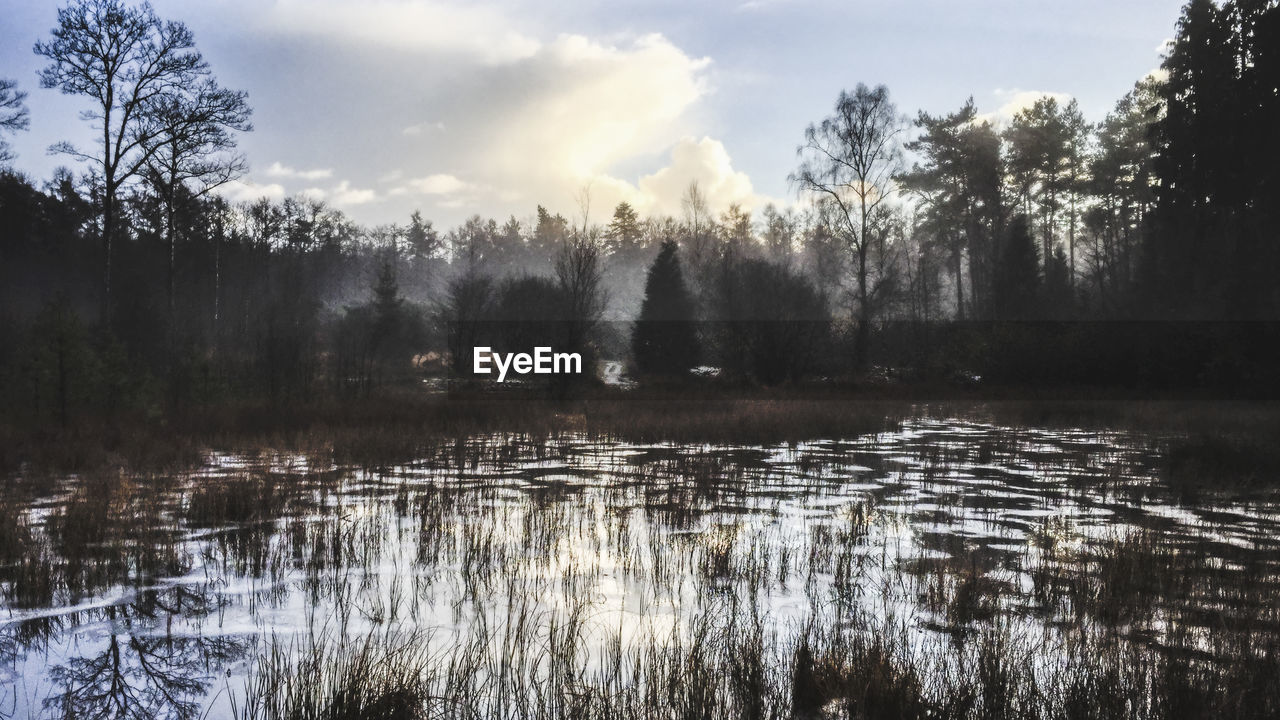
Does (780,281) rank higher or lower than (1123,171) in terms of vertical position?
lower

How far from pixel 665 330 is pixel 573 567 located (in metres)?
27.4

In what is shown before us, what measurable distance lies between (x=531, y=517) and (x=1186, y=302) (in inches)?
1022

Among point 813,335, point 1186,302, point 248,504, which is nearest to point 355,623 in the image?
point 248,504

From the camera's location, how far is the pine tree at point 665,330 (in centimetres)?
3216

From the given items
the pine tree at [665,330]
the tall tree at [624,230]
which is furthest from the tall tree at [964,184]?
the tall tree at [624,230]

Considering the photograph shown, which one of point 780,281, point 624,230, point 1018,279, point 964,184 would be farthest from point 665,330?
point 624,230

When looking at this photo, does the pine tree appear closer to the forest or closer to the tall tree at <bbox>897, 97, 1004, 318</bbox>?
the forest

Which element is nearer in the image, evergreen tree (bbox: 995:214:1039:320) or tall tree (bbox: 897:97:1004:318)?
evergreen tree (bbox: 995:214:1039:320)

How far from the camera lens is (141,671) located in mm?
3670

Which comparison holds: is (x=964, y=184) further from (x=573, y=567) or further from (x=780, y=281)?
(x=573, y=567)

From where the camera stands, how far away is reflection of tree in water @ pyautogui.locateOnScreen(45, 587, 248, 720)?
130 inches

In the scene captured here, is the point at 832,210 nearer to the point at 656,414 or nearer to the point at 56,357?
the point at 656,414

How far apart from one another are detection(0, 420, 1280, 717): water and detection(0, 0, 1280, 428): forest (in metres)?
10.0

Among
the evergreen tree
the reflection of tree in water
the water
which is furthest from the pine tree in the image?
the reflection of tree in water
